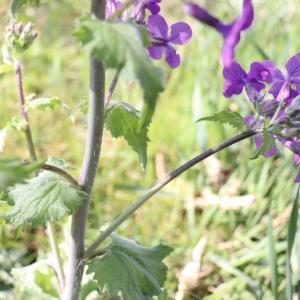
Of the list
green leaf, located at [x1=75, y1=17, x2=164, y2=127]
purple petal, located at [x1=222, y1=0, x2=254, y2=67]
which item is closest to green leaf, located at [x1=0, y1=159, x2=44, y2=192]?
green leaf, located at [x1=75, y1=17, x2=164, y2=127]

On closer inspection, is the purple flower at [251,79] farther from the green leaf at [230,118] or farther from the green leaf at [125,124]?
the green leaf at [125,124]

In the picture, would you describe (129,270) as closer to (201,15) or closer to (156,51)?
(156,51)

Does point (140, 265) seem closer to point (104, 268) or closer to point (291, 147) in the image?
point (104, 268)

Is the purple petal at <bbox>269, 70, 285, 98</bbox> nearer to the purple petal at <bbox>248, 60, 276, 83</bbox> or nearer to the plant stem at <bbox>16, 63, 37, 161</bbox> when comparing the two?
the purple petal at <bbox>248, 60, 276, 83</bbox>

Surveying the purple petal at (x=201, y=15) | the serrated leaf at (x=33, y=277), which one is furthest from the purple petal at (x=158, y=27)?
the serrated leaf at (x=33, y=277)

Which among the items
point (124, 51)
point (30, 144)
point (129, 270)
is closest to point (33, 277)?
point (30, 144)

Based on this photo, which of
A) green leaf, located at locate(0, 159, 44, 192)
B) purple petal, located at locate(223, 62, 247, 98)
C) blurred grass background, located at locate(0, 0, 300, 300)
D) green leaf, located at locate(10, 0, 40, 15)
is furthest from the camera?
blurred grass background, located at locate(0, 0, 300, 300)

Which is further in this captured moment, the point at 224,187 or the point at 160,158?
the point at 160,158

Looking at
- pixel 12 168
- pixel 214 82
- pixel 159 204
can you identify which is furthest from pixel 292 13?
pixel 12 168
